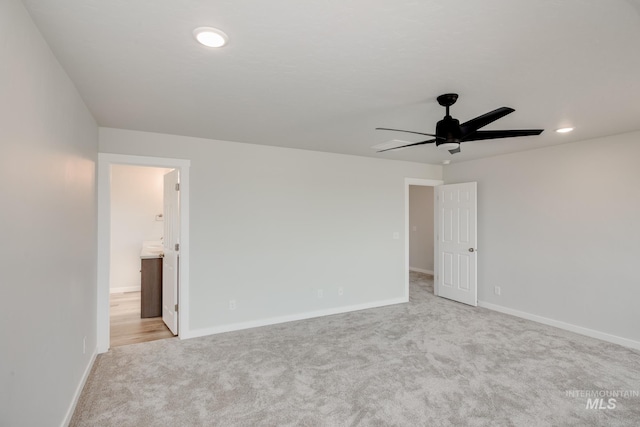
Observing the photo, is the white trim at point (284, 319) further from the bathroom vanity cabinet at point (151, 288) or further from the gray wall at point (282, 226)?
the bathroom vanity cabinet at point (151, 288)

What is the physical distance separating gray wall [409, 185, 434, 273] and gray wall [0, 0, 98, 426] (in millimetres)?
7043

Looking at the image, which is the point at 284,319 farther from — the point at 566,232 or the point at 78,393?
the point at 566,232

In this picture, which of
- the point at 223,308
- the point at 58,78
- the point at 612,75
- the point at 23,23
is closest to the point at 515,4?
the point at 612,75

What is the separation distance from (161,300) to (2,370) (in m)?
3.63

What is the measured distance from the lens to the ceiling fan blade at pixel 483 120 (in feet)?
7.09

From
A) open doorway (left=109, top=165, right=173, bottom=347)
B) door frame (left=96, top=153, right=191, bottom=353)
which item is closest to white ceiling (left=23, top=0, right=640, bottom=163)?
door frame (left=96, top=153, right=191, bottom=353)

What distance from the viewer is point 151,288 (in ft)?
15.2

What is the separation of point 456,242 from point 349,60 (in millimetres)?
4227

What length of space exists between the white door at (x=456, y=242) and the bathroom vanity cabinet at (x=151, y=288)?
4.54 metres

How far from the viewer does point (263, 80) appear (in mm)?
2229

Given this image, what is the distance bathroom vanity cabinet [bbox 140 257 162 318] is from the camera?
458 centimetres

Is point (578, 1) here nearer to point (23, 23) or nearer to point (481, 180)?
point (23, 23)

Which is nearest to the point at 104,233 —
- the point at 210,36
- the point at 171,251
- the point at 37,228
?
the point at 171,251

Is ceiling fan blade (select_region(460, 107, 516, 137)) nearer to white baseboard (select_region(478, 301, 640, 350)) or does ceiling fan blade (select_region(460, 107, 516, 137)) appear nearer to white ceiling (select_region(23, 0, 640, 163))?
white ceiling (select_region(23, 0, 640, 163))
